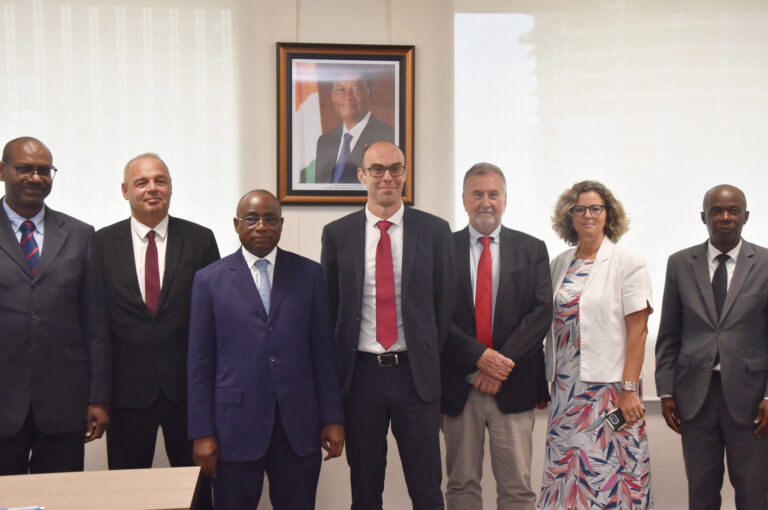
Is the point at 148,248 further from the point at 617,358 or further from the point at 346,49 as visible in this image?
the point at 617,358

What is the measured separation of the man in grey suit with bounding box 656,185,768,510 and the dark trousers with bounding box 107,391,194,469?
2067mm

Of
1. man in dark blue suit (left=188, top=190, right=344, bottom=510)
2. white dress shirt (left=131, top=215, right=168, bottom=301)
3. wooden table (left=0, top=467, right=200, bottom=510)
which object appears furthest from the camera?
white dress shirt (left=131, top=215, right=168, bottom=301)

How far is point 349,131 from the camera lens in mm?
3488

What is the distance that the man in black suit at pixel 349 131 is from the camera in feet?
11.4

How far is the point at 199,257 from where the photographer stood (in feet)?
8.68

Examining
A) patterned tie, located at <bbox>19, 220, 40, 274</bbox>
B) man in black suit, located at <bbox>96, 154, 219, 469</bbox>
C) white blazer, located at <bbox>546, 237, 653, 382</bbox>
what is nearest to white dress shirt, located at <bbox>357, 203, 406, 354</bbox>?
man in black suit, located at <bbox>96, 154, 219, 469</bbox>

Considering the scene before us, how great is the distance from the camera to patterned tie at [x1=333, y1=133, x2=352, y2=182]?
3.48 meters

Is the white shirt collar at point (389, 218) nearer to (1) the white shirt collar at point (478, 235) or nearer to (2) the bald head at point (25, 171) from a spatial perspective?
(1) the white shirt collar at point (478, 235)

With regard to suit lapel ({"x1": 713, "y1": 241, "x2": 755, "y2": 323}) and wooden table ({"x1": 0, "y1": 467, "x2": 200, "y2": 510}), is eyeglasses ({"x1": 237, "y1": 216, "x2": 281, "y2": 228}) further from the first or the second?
suit lapel ({"x1": 713, "y1": 241, "x2": 755, "y2": 323})

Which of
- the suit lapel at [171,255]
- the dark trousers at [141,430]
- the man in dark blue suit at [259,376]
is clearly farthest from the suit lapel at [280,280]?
the dark trousers at [141,430]

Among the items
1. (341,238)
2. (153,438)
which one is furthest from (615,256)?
(153,438)

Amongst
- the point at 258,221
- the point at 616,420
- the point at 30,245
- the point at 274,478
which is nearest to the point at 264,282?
the point at 258,221

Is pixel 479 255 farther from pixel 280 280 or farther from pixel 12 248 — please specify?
pixel 12 248

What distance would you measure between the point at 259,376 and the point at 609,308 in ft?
4.83
